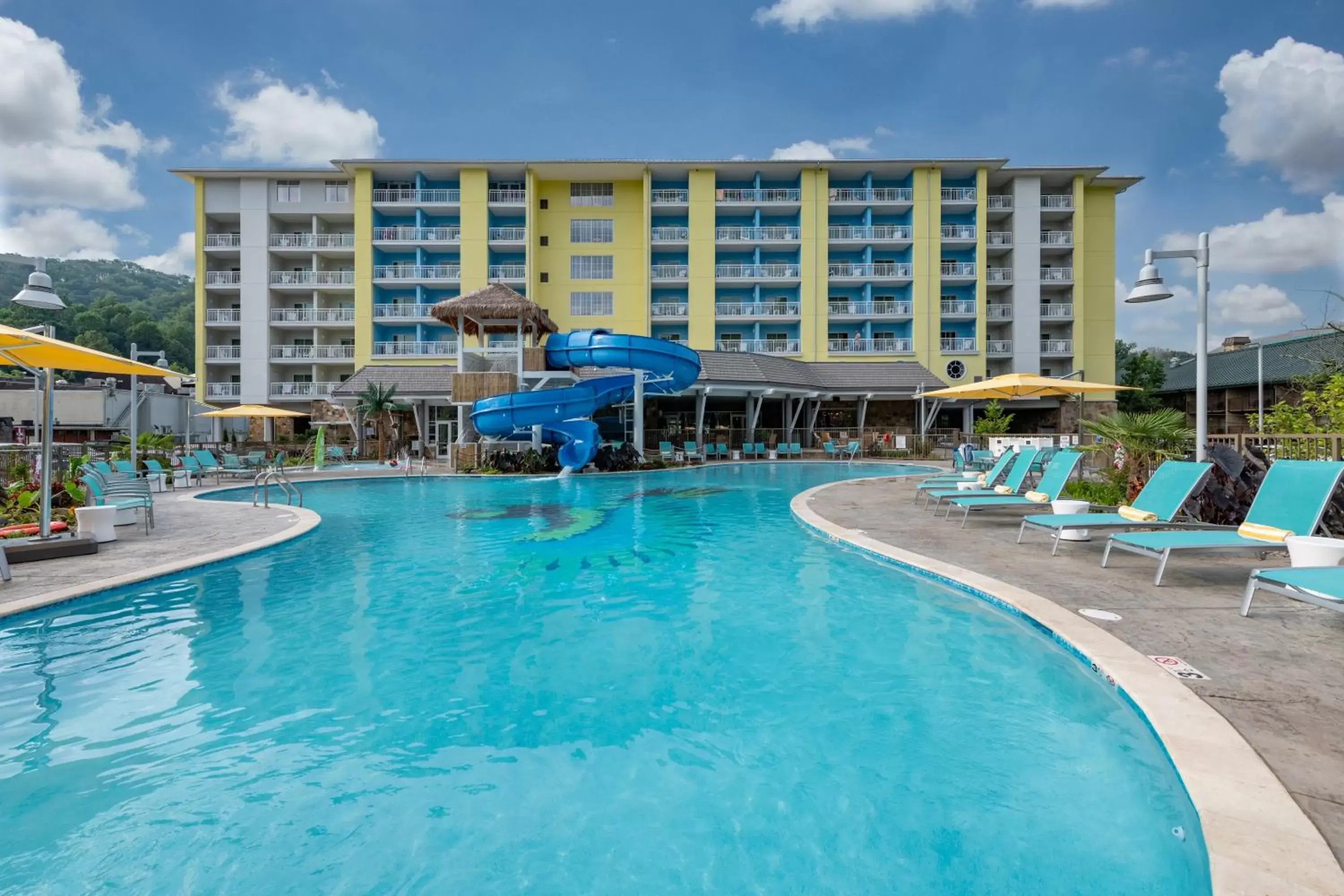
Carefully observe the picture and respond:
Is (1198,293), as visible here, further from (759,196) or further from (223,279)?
(223,279)

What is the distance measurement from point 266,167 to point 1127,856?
4154cm

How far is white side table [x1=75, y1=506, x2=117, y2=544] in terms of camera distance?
6.96 metres

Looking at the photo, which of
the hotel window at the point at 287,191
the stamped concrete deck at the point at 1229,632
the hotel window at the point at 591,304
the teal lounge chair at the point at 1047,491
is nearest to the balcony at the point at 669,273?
the hotel window at the point at 591,304

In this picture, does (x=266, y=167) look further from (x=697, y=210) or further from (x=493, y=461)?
(x=493, y=461)

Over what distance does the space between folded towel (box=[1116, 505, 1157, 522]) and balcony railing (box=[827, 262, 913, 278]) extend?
91.6 feet

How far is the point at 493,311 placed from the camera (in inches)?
738

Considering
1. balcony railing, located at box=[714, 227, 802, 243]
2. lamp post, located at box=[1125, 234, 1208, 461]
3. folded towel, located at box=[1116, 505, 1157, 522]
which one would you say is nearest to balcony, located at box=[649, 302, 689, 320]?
balcony railing, located at box=[714, 227, 802, 243]

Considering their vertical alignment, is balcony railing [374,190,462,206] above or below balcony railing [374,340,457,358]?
above

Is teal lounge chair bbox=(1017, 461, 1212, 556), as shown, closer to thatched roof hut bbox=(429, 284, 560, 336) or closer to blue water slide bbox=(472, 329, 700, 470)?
blue water slide bbox=(472, 329, 700, 470)

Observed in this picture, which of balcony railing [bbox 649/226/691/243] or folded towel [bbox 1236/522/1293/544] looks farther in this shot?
balcony railing [bbox 649/226/691/243]

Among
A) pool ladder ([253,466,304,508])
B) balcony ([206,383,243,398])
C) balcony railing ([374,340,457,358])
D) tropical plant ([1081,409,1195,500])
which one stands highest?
balcony railing ([374,340,457,358])

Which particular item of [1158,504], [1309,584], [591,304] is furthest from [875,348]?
[1309,584]

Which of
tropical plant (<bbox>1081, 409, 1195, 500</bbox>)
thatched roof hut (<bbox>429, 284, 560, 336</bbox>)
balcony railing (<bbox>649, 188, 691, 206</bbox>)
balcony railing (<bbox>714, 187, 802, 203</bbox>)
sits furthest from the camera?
balcony railing (<bbox>649, 188, 691, 206</bbox>)

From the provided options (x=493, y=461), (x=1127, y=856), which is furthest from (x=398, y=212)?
(x=1127, y=856)
